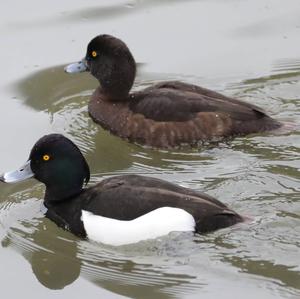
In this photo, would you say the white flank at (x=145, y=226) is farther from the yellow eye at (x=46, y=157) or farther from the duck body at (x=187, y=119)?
the duck body at (x=187, y=119)

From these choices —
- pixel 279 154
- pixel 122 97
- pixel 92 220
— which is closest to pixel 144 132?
pixel 122 97

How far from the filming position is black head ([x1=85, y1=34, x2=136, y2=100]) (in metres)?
10.0

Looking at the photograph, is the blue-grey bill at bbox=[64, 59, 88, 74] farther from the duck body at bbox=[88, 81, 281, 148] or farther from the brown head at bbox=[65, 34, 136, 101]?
the duck body at bbox=[88, 81, 281, 148]

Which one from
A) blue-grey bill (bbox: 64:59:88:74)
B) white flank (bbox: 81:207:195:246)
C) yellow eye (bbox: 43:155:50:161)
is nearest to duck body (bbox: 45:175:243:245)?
white flank (bbox: 81:207:195:246)

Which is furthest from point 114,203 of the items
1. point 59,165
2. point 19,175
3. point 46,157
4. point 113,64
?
point 113,64

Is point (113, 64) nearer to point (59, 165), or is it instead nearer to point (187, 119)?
point (187, 119)

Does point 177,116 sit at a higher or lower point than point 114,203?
higher

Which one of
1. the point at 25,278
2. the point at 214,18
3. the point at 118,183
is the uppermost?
the point at 214,18

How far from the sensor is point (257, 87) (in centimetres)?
1055

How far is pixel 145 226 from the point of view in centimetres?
766

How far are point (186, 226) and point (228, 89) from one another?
321 cm

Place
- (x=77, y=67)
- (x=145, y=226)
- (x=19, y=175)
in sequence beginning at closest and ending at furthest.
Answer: (x=145, y=226) < (x=19, y=175) < (x=77, y=67)

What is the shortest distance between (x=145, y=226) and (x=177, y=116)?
7.14 ft

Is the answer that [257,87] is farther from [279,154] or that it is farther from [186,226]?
[186,226]
